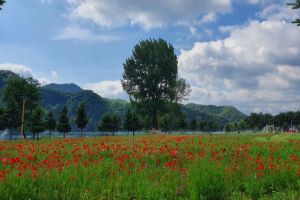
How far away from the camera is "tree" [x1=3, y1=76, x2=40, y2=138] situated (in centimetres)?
5931

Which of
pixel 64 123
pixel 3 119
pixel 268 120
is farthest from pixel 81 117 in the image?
pixel 268 120

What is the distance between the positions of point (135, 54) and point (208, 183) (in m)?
57.2

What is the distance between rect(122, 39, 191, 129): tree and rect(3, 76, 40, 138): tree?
17.4m

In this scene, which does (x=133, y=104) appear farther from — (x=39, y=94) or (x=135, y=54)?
(x=39, y=94)

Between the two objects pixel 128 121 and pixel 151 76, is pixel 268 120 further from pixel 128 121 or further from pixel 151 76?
pixel 151 76

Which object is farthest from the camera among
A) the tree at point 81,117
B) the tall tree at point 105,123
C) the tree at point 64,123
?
the tall tree at point 105,123

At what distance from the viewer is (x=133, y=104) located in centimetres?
6062

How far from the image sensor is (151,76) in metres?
60.8

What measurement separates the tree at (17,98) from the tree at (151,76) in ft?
57.2

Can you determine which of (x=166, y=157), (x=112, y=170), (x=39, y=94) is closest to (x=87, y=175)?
(x=112, y=170)

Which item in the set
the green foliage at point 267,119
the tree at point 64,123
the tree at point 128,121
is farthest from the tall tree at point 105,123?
the green foliage at point 267,119

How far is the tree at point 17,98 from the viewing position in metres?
59.3

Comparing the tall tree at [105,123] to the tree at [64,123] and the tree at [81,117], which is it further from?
the tree at [64,123]

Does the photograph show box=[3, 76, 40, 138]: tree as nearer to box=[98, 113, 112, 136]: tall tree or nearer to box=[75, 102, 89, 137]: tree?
box=[75, 102, 89, 137]: tree
